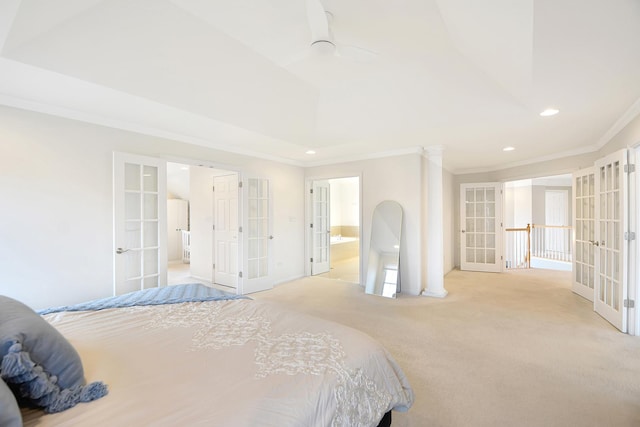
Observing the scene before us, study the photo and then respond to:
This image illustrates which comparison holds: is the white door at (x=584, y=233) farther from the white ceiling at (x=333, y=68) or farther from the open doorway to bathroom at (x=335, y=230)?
A: the open doorway to bathroom at (x=335, y=230)

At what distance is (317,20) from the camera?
1854 millimetres

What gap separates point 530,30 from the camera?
1.86 metres

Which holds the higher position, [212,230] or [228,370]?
[212,230]

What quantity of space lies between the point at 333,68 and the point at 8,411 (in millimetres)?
3289

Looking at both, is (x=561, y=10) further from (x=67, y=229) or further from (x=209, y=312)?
(x=67, y=229)

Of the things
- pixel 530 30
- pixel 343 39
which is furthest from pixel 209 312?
pixel 530 30

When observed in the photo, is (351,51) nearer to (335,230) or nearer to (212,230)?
(212,230)

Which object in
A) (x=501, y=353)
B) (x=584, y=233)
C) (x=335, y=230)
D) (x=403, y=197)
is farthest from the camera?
(x=335, y=230)

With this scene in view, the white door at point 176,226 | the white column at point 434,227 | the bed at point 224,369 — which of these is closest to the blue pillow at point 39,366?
the bed at point 224,369

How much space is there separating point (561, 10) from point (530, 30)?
191 millimetres

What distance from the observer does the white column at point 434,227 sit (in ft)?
14.8

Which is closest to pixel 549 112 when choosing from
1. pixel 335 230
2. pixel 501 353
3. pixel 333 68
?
pixel 333 68

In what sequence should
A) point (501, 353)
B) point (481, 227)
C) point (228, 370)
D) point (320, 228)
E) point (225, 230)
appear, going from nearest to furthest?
point (228, 370) < point (501, 353) < point (225, 230) < point (320, 228) < point (481, 227)

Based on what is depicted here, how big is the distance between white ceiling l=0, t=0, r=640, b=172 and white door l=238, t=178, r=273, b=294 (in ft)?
3.91
